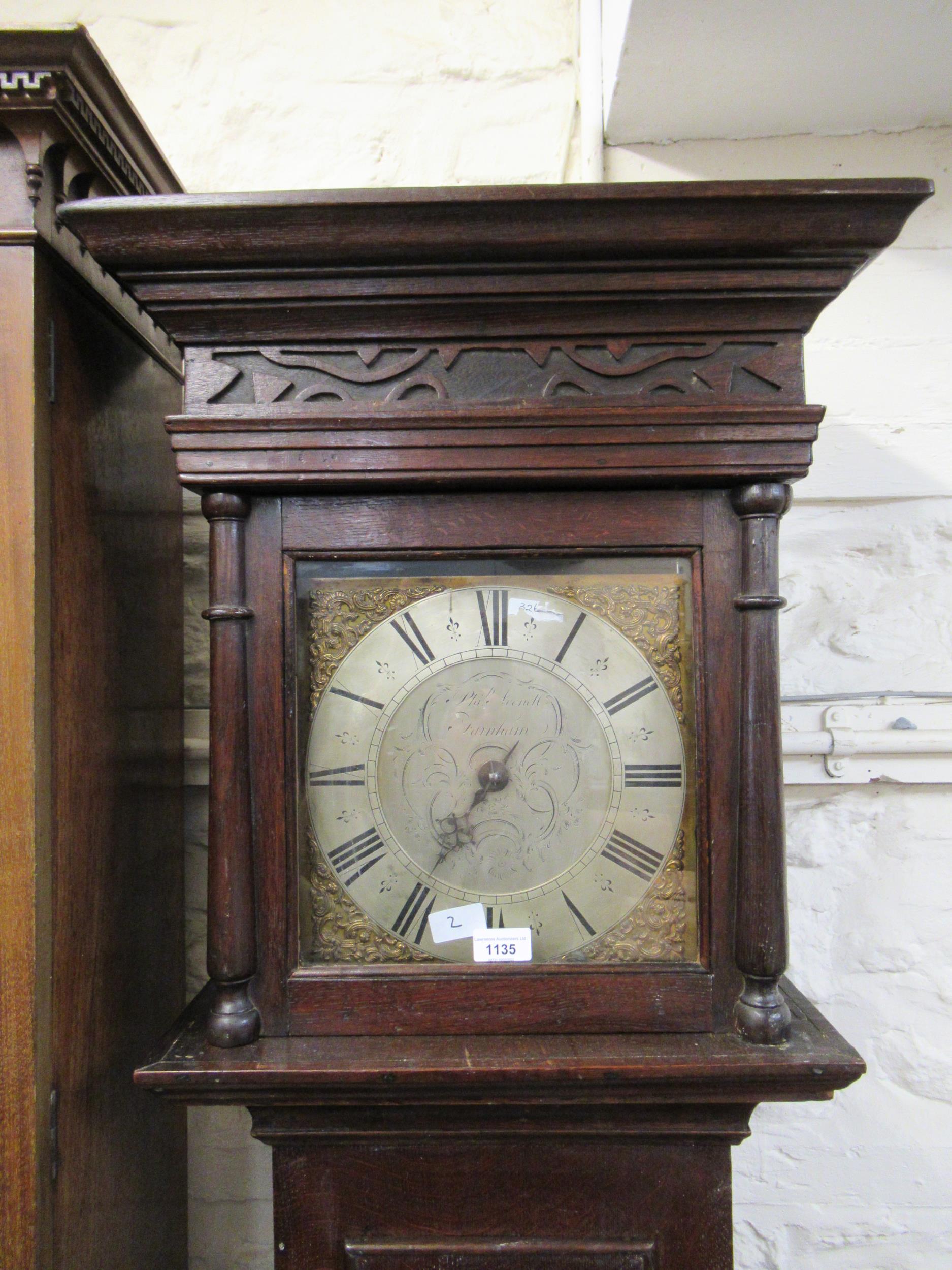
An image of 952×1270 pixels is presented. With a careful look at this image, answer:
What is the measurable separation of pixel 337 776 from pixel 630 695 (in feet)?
1.03

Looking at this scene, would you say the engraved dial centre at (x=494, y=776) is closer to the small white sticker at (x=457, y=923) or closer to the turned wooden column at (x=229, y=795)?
the small white sticker at (x=457, y=923)

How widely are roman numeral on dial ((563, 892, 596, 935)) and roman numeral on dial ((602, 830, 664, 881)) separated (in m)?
0.06

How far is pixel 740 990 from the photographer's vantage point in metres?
0.82

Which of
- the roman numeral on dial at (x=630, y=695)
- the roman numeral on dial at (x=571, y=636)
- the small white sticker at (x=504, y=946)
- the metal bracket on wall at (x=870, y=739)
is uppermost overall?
the roman numeral on dial at (x=571, y=636)

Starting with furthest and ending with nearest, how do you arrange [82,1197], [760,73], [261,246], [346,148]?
[346,148] < [760,73] < [82,1197] < [261,246]

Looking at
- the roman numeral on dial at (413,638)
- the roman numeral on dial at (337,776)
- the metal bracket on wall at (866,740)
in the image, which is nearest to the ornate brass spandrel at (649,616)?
the roman numeral on dial at (413,638)

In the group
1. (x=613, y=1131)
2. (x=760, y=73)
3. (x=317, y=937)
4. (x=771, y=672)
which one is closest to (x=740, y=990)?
(x=613, y=1131)

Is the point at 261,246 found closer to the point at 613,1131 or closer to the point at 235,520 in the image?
the point at 235,520

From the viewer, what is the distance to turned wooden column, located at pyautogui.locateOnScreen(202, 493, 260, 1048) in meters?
0.80

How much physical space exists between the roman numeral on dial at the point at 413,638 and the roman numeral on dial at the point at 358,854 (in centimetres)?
19

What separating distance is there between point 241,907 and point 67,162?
2.53 ft

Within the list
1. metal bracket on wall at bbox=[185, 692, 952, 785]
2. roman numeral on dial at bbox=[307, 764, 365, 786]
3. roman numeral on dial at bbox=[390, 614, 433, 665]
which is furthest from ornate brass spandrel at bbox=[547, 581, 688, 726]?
metal bracket on wall at bbox=[185, 692, 952, 785]

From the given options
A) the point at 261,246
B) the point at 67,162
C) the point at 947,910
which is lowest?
the point at 947,910

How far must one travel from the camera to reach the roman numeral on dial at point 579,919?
0.84 meters
